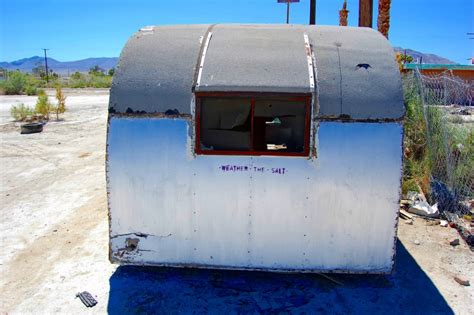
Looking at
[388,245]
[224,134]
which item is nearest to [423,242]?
[388,245]

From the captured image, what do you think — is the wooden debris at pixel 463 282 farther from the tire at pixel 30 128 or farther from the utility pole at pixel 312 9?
the tire at pixel 30 128

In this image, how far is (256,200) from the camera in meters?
4.26

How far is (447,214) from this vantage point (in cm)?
659

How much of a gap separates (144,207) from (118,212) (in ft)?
1.04

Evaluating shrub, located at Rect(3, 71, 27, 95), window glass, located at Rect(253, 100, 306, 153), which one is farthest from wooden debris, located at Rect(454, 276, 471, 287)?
shrub, located at Rect(3, 71, 27, 95)

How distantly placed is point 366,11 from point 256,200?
878cm

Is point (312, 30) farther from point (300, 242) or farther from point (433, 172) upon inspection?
point (433, 172)

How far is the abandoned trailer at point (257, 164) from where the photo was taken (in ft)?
13.4

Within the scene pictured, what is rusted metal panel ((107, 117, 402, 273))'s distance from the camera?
4133 millimetres

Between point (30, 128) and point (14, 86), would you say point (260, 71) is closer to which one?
point (30, 128)

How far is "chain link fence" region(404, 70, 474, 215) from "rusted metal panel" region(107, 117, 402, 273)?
335 centimetres

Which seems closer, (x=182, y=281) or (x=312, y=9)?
(x=182, y=281)

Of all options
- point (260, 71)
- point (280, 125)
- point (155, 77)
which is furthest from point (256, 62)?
point (280, 125)

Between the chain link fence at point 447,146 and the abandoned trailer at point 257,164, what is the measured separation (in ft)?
10.8
